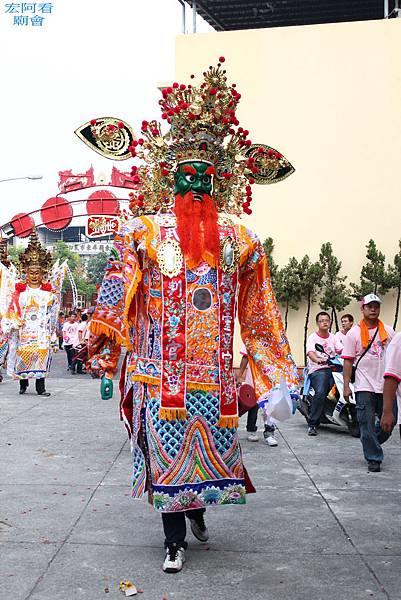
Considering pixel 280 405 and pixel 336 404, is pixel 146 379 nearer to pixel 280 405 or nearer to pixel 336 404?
pixel 280 405

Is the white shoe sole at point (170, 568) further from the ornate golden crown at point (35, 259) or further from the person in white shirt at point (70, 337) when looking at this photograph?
the person in white shirt at point (70, 337)

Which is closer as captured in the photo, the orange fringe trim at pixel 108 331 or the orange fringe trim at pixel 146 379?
the orange fringe trim at pixel 146 379

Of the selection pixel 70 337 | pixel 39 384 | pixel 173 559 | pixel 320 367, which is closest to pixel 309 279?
pixel 70 337

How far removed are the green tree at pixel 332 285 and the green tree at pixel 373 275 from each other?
29 cm

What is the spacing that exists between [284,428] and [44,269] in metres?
5.44

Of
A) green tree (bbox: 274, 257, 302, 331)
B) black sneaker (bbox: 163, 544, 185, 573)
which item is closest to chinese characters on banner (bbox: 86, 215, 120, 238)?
green tree (bbox: 274, 257, 302, 331)

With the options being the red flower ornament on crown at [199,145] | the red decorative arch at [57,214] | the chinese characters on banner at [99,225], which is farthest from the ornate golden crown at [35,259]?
the chinese characters on banner at [99,225]

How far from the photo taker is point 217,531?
476 centimetres

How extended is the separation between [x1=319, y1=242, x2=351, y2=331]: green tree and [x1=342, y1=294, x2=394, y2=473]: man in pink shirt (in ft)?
31.9

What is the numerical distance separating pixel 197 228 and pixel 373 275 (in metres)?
12.8

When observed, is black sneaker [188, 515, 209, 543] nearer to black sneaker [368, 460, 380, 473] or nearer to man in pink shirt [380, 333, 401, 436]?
man in pink shirt [380, 333, 401, 436]

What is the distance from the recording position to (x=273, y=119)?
1781cm

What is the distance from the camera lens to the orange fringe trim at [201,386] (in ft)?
13.7

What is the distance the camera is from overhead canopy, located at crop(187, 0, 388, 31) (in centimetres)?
2047
